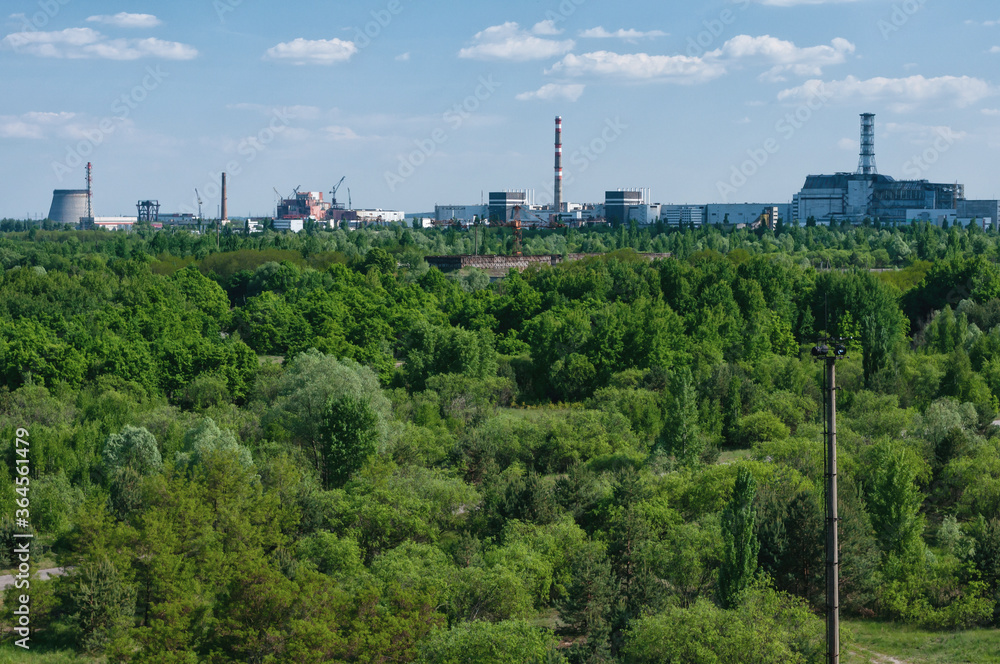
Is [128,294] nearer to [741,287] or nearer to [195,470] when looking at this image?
[741,287]

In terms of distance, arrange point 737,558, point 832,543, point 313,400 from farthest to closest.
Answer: point 313,400 < point 737,558 < point 832,543

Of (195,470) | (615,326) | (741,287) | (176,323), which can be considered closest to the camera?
(195,470)

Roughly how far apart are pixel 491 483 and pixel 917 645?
13960 mm

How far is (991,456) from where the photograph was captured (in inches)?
1564

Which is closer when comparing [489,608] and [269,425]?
[489,608]

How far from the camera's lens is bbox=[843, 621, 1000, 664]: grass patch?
1104 inches

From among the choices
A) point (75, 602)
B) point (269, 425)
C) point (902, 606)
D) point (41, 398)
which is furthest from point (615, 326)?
point (75, 602)

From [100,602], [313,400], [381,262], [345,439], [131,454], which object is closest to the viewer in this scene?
[100,602]

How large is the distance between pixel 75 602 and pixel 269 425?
1537cm

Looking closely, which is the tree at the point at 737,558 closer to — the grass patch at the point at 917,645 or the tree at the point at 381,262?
the grass patch at the point at 917,645

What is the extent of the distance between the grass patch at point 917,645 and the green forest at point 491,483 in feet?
1.83

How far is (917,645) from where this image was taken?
2911 centimetres

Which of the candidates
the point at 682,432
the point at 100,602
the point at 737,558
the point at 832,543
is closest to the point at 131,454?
the point at 100,602

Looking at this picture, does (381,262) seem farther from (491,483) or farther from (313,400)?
(491,483)
